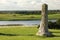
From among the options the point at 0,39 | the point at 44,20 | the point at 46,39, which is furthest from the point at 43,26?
the point at 0,39

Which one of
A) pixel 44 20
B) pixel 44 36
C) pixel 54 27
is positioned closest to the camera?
pixel 44 36

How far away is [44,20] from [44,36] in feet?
8.65

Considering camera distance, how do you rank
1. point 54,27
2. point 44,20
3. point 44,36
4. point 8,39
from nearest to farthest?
point 8,39 → point 44,36 → point 44,20 → point 54,27

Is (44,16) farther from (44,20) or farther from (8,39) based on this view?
(8,39)

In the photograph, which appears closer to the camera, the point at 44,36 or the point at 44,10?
the point at 44,36

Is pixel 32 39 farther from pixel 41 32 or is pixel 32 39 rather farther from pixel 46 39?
pixel 41 32

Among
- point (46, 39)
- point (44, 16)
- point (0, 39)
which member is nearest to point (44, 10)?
point (44, 16)

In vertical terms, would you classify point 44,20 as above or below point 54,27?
above

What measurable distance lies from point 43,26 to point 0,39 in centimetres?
683

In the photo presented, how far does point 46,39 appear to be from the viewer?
2531 centimetres

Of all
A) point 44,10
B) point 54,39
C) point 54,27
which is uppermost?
point 44,10

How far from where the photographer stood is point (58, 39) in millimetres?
25000

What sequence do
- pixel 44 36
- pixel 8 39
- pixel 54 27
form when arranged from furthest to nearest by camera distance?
pixel 54 27 → pixel 44 36 → pixel 8 39

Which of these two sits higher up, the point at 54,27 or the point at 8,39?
the point at 8,39
